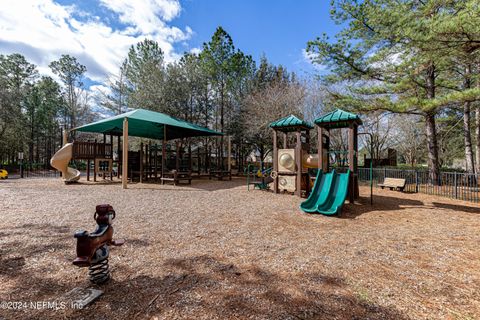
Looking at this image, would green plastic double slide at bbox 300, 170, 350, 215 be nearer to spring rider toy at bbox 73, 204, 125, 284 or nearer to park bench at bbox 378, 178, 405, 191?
spring rider toy at bbox 73, 204, 125, 284

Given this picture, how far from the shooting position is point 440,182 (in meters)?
10.1

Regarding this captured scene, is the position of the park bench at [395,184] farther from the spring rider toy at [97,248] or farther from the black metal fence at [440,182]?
the spring rider toy at [97,248]

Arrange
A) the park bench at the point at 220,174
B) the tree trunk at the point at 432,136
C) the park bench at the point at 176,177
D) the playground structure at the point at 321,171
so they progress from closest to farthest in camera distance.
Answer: the playground structure at the point at 321,171
the tree trunk at the point at 432,136
the park bench at the point at 176,177
the park bench at the point at 220,174

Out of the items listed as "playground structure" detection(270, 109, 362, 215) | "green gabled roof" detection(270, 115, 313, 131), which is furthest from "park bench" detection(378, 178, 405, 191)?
"green gabled roof" detection(270, 115, 313, 131)

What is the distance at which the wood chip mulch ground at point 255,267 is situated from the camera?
1.80m

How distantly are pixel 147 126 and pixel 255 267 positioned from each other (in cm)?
1108

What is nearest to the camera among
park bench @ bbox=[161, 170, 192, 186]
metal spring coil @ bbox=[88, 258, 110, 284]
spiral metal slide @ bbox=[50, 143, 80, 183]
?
metal spring coil @ bbox=[88, 258, 110, 284]

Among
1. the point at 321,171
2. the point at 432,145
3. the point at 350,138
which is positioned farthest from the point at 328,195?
the point at 432,145

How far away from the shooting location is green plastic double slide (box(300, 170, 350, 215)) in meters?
5.09

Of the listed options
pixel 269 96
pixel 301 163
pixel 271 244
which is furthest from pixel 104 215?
pixel 269 96

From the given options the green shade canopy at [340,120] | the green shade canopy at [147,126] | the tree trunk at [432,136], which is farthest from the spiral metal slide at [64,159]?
the tree trunk at [432,136]

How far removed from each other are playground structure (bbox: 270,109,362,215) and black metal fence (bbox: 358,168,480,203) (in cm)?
400

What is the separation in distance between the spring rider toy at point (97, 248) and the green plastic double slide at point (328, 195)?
4.07 metres

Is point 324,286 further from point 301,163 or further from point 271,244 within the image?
point 301,163
